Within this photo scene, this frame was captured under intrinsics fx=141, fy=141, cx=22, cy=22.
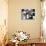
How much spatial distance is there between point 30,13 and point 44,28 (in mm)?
594

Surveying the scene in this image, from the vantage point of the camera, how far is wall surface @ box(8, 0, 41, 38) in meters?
4.07

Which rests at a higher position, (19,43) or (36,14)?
(36,14)

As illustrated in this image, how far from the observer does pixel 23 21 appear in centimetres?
411

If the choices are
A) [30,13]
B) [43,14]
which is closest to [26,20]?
[30,13]

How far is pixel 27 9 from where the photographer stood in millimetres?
4086

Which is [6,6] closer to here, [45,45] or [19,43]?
[19,43]

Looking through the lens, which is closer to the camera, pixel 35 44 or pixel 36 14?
pixel 35 44

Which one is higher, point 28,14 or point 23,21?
point 28,14

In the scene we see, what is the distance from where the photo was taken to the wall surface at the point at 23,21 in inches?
160

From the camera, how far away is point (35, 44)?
9.78 feet

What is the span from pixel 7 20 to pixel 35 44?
1.41 metres

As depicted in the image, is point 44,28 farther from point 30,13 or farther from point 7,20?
point 7,20

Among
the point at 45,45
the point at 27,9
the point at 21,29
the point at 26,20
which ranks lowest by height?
the point at 45,45

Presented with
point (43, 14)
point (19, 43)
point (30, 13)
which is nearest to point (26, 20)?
point (30, 13)
